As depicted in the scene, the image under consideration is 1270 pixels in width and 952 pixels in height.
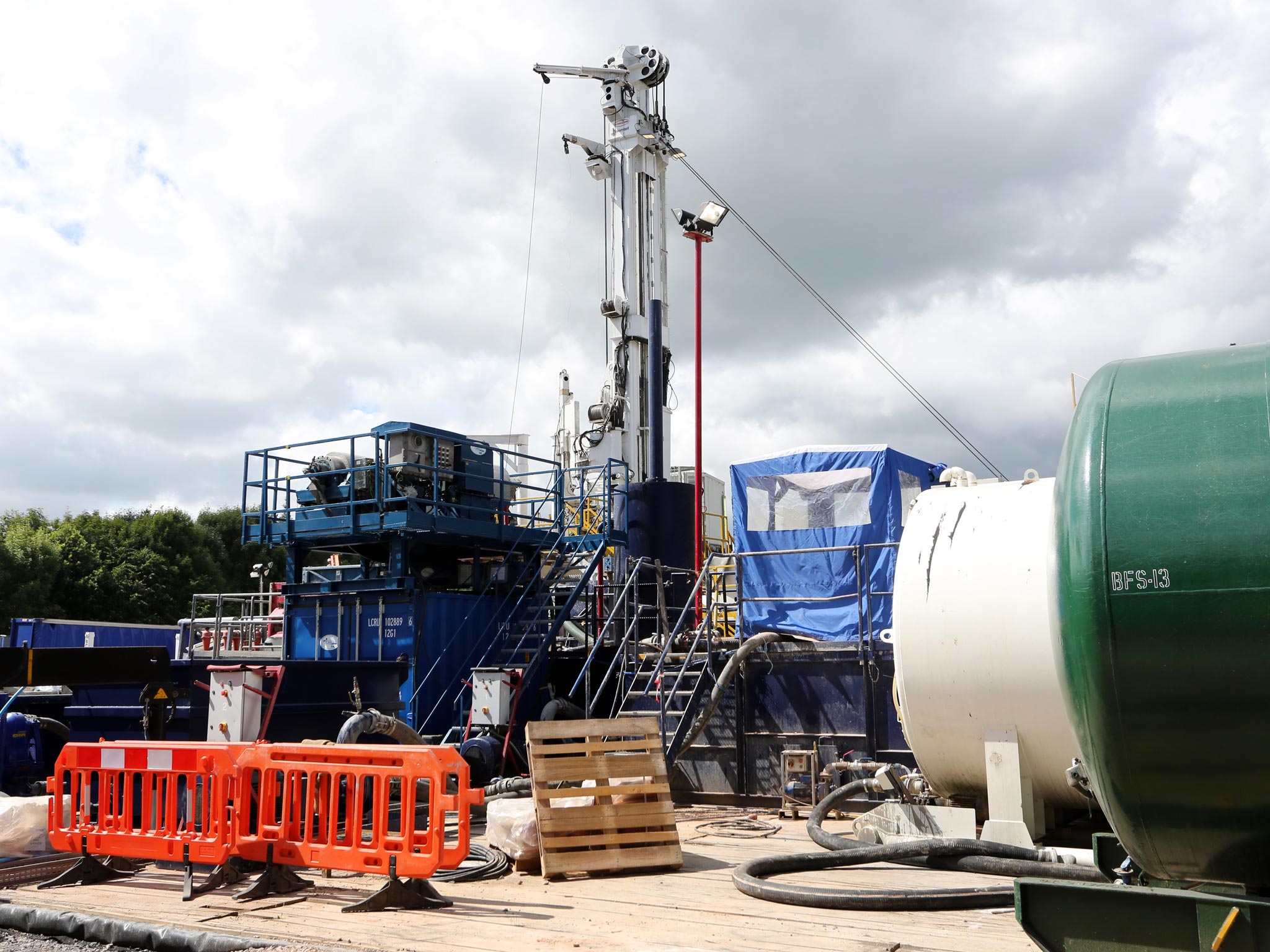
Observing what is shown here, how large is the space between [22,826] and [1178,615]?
9.34 meters

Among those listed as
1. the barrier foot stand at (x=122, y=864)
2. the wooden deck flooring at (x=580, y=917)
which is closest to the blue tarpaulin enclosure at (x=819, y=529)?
the wooden deck flooring at (x=580, y=917)

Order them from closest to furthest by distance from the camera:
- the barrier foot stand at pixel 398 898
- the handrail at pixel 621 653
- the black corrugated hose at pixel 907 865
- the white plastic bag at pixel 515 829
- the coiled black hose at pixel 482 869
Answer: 1. the black corrugated hose at pixel 907 865
2. the barrier foot stand at pixel 398 898
3. the coiled black hose at pixel 482 869
4. the white plastic bag at pixel 515 829
5. the handrail at pixel 621 653

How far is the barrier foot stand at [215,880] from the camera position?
8117 millimetres

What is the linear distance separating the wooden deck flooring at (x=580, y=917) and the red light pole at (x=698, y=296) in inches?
324

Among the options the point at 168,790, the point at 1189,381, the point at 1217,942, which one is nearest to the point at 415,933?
the point at 168,790

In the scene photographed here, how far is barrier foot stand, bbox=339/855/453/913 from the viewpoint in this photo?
7609 millimetres

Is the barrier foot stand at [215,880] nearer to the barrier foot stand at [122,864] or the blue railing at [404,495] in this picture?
the barrier foot stand at [122,864]

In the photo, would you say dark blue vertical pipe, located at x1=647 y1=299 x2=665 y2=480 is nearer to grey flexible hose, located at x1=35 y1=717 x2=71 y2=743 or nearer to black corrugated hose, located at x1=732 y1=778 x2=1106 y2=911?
grey flexible hose, located at x1=35 y1=717 x2=71 y2=743

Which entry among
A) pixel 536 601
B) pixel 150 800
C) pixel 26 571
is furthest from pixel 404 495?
pixel 26 571

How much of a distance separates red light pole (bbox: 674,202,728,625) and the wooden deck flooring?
27.0 feet

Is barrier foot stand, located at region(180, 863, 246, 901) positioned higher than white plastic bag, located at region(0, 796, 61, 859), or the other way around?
white plastic bag, located at region(0, 796, 61, 859)

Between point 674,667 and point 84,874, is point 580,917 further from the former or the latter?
point 674,667

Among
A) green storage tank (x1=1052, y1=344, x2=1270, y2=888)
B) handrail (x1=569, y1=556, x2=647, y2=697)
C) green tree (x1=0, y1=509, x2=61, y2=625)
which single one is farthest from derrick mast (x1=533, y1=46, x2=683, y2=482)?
green tree (x1=0, y1=509, x2=61, y2=625)

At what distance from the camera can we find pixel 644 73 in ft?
83.1
